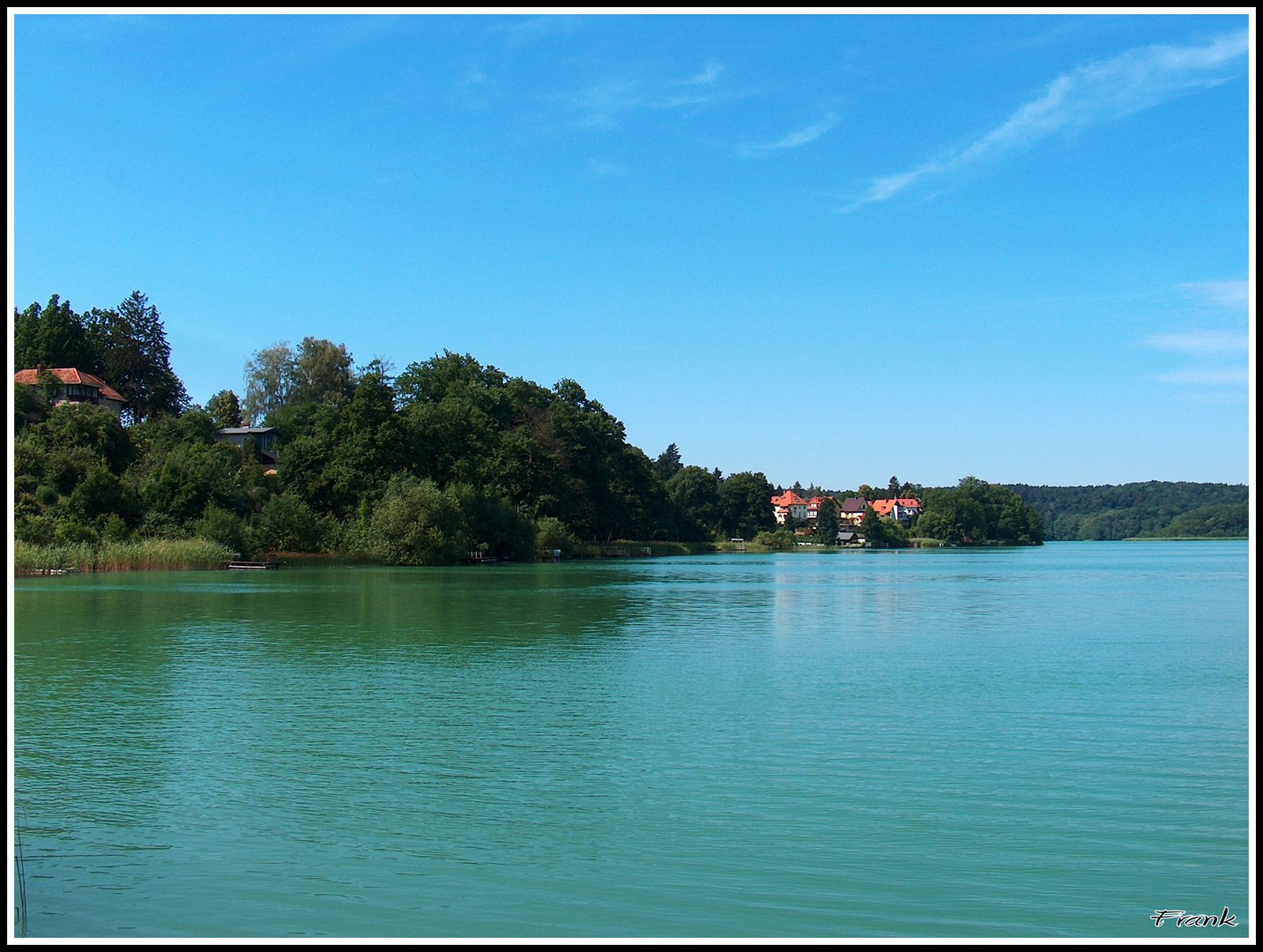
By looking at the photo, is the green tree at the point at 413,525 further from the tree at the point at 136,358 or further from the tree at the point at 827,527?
the tree at the point at 827,527

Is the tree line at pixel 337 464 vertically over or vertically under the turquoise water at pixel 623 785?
over

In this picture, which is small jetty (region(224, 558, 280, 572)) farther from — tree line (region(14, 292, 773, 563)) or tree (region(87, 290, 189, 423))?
tree (region(87, 290, 189, 423))

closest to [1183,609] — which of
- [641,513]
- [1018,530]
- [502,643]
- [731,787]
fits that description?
[502,643]

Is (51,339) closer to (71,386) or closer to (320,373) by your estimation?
(71,386)

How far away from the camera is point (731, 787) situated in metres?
12.1

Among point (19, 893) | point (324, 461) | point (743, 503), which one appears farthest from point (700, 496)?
point (19, 893)

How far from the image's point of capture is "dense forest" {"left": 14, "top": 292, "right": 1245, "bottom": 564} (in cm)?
6569

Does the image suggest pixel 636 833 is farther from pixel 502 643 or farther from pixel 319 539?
pixel 319 539

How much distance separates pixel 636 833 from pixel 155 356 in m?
104

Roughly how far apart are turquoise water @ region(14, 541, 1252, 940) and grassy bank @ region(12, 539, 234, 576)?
2800 centimetres

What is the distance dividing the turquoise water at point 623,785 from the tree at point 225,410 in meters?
79.2

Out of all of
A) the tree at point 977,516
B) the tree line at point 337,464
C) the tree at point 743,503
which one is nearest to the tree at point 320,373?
the tree line at point 337,464

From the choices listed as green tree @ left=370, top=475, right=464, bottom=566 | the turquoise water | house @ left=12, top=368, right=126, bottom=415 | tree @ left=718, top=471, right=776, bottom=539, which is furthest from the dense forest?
the turquoise water

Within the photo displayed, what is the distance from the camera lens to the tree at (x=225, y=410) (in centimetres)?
10300
